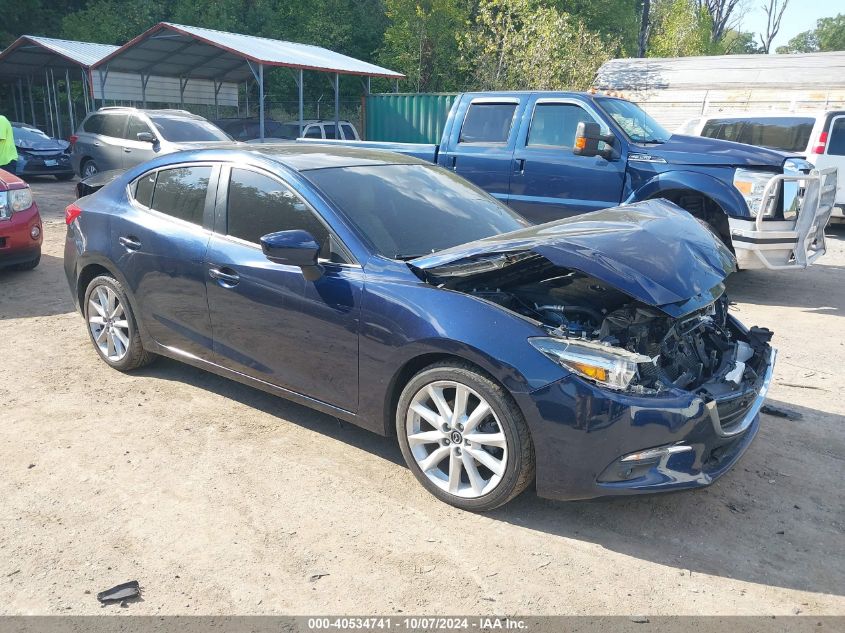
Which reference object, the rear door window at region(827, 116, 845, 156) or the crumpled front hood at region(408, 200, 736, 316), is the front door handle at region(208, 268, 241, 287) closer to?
the crumpled front hood at region(408, 200, 736, 316)

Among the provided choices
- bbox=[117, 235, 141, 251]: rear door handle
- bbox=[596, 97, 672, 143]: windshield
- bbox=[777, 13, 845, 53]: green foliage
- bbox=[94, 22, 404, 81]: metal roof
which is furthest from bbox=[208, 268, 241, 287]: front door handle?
bbox=[777, 13, 845, 53]: green foliage

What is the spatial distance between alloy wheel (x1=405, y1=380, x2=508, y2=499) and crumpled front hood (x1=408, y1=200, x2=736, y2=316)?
59 centimetres

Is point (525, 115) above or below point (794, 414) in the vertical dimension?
above

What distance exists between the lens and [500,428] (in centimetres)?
323

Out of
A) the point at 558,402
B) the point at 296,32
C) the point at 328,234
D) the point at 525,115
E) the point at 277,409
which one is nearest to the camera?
the point at 558,402

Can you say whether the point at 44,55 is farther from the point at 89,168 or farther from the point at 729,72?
the point at 729,72

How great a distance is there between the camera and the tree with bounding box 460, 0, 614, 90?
74.0 ft

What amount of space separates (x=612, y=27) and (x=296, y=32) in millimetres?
16771

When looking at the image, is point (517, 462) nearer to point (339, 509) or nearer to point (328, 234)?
point (339, 509)

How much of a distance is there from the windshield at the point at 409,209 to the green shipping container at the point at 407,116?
16.3m

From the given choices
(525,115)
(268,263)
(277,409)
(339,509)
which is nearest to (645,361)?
(339,509)

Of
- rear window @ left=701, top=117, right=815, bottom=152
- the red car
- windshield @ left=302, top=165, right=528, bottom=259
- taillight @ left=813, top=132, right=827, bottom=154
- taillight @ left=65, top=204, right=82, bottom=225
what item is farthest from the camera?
rear window @ left=701, top=117, right=815, bottom=152

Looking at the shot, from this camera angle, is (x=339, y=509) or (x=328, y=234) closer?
(x=339, y=509)

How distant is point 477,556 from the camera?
308 cm
